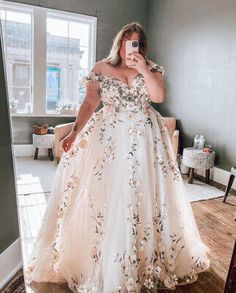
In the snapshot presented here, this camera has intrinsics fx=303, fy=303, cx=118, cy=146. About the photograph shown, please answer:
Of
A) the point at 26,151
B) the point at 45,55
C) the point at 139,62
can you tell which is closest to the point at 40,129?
the point at 26,151

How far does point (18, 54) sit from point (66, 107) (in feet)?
3.75

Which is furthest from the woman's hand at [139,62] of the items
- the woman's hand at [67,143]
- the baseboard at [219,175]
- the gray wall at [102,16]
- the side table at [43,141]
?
the gray wall at [102,16]

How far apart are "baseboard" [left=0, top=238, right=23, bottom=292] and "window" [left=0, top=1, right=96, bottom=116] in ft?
12.0

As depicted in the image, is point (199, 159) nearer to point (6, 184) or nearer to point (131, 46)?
point (131, 46)

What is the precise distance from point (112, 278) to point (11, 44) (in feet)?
14.4

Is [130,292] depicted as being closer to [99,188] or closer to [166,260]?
[166,260]

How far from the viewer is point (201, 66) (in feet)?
13.9

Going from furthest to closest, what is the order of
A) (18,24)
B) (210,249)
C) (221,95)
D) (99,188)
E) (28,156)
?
(28,156), (18,24), (221,95), (210,249), (99,188)

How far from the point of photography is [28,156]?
5145 millimetres

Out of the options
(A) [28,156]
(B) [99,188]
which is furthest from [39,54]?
(B) [99,188]

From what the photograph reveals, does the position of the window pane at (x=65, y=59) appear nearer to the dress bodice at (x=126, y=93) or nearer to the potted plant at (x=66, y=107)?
the potted plant at (x=66, y=107)

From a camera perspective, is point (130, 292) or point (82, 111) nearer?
point (130, 292)

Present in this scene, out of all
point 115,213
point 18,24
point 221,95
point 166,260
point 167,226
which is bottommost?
point 166,260

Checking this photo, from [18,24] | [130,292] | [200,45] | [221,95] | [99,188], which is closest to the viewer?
[130,292]
